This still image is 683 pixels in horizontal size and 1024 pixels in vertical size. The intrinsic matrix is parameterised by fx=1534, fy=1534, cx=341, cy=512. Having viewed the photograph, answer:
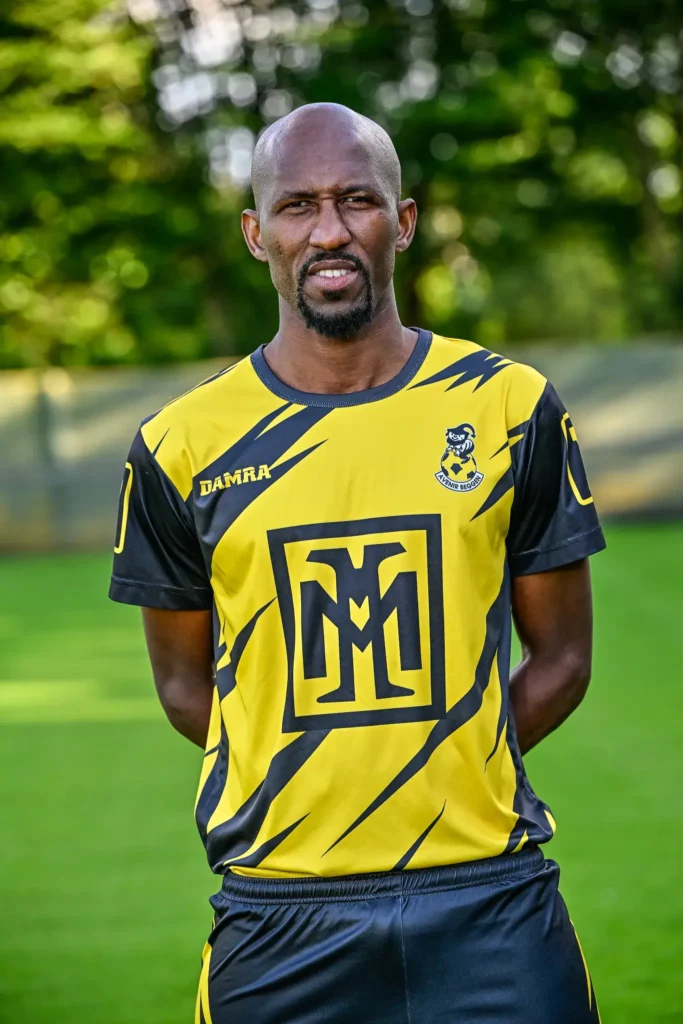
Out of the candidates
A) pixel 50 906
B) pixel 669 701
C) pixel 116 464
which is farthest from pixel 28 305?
pixel 50 906

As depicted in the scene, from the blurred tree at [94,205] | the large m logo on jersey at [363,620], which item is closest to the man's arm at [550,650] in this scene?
the large m logo on jersey at [363,620]

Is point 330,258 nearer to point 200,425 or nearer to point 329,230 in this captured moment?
point 329,230

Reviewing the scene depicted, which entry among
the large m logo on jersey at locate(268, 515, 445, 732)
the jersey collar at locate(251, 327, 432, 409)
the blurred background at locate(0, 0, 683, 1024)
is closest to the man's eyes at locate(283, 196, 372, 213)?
the jersey collar at locate(251, 327, 432, 409)

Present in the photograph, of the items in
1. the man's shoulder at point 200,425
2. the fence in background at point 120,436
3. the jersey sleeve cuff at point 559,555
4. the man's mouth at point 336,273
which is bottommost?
the jersey sleeve cuff at point 559,555

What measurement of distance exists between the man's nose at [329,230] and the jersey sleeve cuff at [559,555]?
56 centimetres

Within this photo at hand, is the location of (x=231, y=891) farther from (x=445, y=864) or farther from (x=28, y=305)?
(x=28, y=305)

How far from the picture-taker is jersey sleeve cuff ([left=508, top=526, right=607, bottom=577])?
7.93 feet

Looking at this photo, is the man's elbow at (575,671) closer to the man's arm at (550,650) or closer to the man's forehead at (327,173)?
Result: the man's arm at (550,650)

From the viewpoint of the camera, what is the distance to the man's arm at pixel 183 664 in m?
2.58

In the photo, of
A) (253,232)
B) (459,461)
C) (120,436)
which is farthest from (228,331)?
(459,461)

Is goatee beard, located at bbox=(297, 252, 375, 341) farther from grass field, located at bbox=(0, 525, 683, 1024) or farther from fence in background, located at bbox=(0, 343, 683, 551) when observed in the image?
fence in background, located at bbox=(0, 343, 683, 551)

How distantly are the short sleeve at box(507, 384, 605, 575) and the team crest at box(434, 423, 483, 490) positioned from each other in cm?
10

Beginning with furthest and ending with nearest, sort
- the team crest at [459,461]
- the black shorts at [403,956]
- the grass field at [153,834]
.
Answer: the grass field at [153,834] < the team crest at [459,461] < the black shorts at [403,956]

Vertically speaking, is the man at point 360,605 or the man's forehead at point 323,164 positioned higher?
the man's forehead at point 323,164
